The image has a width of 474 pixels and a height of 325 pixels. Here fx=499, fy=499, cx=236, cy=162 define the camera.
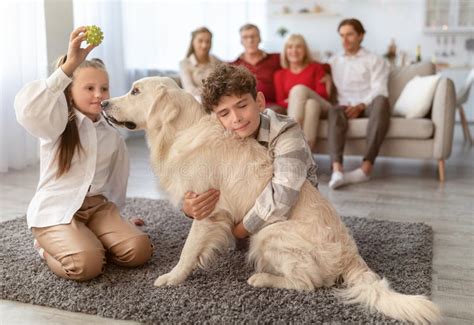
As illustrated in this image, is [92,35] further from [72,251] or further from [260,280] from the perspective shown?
[260,280]

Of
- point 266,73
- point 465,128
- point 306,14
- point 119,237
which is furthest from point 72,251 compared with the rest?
point 306,14

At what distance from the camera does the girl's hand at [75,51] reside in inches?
71.5

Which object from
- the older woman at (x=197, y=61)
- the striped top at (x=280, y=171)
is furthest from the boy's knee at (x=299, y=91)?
the striped top at (x=280, y=171)

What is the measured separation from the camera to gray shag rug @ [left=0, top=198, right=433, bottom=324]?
1.61 m

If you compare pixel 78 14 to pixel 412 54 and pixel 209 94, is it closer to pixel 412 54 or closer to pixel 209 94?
pixel 209 94

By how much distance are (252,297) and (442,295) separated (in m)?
0.70

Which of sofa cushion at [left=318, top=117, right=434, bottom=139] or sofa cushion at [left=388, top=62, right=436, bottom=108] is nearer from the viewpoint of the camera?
sofa cushion at [left=318, top=117, right=434, bottom=139]

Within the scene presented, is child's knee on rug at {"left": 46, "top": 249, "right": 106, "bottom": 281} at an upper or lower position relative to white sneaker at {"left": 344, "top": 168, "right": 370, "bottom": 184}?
upper

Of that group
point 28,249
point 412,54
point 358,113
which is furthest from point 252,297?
point 412,54

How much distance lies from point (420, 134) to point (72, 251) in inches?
113

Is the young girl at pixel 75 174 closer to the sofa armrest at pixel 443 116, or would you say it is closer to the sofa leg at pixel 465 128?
the sofa armrest at pixel 443 116

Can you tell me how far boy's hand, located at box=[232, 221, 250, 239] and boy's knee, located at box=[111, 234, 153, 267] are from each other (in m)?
0.38

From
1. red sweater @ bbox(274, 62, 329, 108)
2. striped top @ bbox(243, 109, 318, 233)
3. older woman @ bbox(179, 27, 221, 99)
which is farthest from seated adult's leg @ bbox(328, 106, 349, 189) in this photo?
striped top @ bbox(243, 109, 318, 233)

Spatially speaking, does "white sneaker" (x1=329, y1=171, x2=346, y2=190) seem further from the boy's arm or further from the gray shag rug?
the boy's arm
